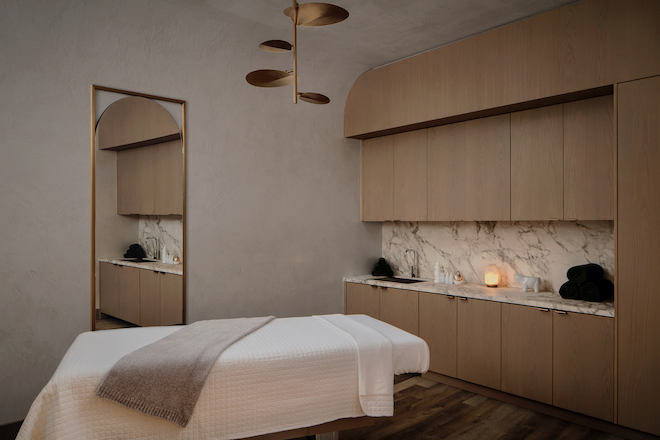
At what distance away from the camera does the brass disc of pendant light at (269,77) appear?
7.09 ft

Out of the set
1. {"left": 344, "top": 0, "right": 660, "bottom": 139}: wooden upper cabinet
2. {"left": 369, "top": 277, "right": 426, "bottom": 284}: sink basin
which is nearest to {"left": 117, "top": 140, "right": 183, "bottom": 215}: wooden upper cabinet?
{"left": 344, "top": 0, "right": 660, "bottom": 139}: wooden upper cabinet

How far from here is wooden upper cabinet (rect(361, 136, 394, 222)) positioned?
4199 mm

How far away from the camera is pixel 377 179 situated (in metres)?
4.31

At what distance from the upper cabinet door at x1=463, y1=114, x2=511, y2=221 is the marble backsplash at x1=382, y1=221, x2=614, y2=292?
372 millimetres

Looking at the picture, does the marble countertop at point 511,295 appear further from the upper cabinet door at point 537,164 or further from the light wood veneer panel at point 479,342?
the upper cabinet door at point 537,164

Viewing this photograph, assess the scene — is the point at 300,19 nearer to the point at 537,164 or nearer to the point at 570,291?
the point at 537,164

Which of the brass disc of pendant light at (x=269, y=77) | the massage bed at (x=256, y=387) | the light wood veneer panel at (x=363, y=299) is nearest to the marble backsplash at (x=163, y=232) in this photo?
the massage bed at (x=256, y=387)

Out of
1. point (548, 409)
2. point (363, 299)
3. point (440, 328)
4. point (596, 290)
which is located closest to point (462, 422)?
point (548, 409)

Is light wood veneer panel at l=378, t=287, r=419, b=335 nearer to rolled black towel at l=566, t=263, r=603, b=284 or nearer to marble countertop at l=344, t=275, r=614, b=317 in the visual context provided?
marble countertop at l=344, t=275, r=614, b=317

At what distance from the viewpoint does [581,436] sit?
2.72 metres

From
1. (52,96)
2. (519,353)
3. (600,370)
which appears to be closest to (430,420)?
(519,353)

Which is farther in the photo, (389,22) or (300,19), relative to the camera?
(389,22)

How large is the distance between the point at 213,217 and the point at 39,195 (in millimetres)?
1142

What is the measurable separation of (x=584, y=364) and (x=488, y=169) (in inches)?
60.2
